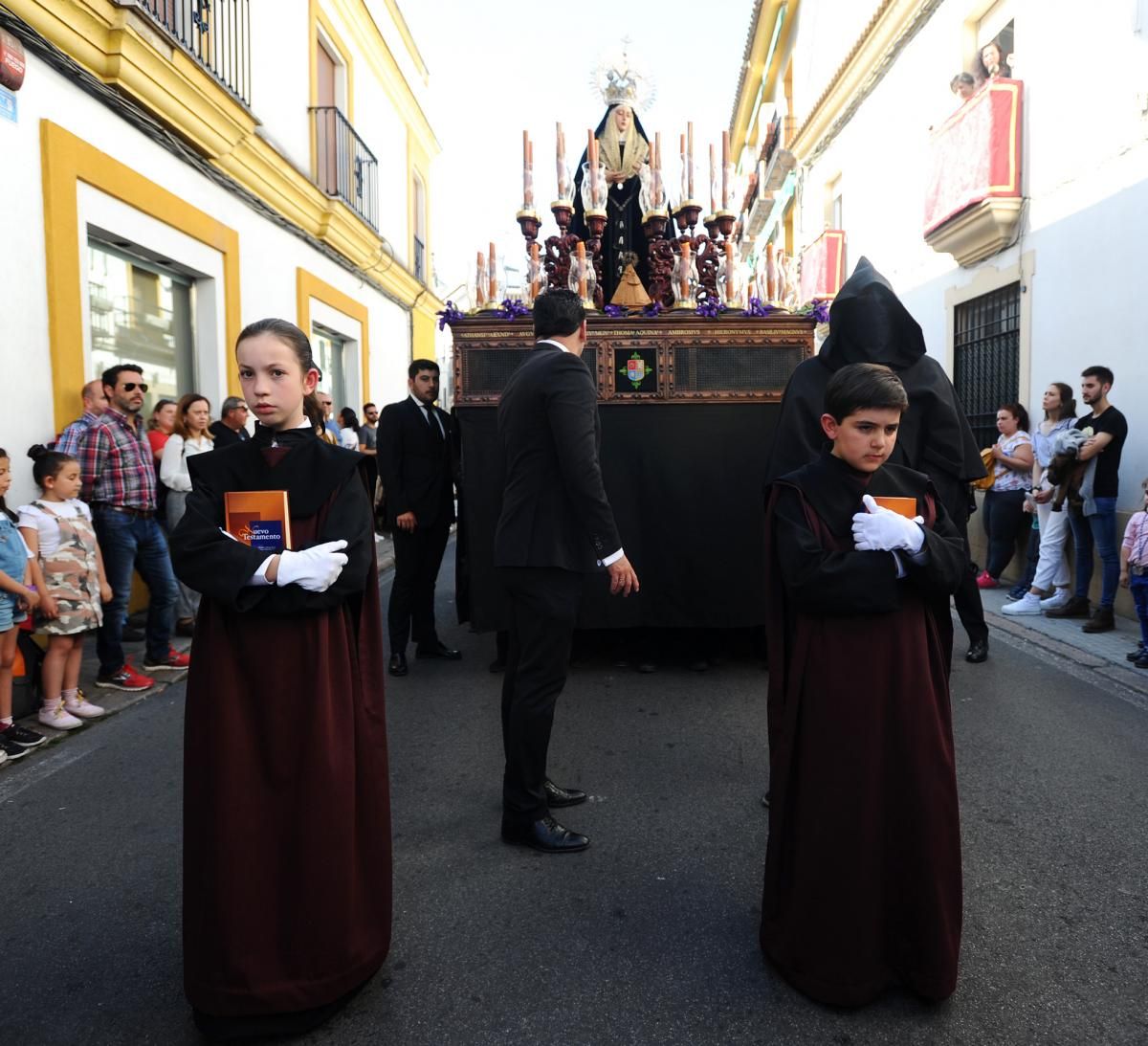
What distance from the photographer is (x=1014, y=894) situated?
104 inches

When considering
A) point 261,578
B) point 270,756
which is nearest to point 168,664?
point 270,756

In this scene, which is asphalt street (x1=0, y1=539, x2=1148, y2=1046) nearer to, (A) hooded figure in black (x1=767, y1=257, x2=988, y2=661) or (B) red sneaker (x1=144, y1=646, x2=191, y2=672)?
(B) red sneaker (x1=144, y1=646, x2=191, y2=672)

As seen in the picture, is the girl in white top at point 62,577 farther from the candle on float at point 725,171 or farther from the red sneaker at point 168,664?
the candle on float at point 725,171

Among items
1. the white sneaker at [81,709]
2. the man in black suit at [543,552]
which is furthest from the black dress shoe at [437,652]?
the man in black suit at [543,552]

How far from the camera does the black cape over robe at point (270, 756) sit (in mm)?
1959

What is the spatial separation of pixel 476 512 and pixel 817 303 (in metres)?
2.48

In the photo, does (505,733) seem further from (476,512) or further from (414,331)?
(414,331)

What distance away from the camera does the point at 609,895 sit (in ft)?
8.81

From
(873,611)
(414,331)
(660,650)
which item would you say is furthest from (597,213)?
(414,331)

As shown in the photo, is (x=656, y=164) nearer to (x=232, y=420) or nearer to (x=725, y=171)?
(x=725, y=171)

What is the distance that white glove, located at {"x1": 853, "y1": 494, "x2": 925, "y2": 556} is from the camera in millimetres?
1988

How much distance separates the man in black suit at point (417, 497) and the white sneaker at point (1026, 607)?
4.66 meters

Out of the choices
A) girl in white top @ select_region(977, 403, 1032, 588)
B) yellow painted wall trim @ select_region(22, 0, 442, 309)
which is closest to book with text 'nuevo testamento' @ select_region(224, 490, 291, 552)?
yellow painted wall trim @ select_region(22, 0, 442, 309)

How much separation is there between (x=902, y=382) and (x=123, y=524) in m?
4.39
